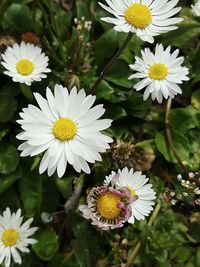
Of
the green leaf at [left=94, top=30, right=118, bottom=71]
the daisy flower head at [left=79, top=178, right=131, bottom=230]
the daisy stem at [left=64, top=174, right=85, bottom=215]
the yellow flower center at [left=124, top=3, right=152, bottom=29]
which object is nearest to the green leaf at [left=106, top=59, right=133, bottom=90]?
the green leaf at [left=94, top=30, right=118, bottom=71]

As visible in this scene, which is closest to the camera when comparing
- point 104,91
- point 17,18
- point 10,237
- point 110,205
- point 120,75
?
point 110,205

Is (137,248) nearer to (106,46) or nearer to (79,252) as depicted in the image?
(79,252)

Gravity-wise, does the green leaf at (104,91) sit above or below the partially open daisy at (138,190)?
above

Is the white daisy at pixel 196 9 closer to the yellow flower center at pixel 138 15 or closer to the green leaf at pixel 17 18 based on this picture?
the yellow flower center at pixel 138 15

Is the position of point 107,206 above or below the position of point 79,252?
above

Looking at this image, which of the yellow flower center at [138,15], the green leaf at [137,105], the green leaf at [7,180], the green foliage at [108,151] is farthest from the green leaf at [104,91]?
the green leaf at [7,180]

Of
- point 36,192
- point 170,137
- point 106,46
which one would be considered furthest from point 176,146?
point 36,192

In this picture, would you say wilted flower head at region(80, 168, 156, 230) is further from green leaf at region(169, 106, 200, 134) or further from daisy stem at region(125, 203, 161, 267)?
green leaf at region(169, 106, 200, 134)

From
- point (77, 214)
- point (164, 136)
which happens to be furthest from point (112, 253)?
point (164, 136)
